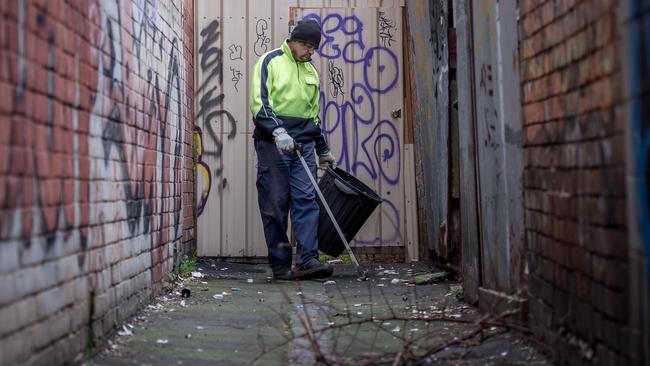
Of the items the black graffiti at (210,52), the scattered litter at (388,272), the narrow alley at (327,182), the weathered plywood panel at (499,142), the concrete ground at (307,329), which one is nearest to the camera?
the narrow alley at (327,182)

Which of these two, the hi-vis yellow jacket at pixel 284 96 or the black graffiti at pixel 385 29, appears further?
the black graffiti at pixel 385 29

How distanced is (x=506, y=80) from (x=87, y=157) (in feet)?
7.12

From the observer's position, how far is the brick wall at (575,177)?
3.26m

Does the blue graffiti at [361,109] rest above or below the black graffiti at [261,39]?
below

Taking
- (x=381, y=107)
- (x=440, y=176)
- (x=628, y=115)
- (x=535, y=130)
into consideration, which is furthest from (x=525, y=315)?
(x=381, y=107)

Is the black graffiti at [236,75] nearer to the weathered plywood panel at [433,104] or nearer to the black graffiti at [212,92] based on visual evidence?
the black graffiti at [212,92]

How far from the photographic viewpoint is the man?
8.08 m

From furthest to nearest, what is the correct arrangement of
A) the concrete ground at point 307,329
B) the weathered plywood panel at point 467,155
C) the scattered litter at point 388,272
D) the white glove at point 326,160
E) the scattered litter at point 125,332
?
the white glove at point 326,160 < the scattered litter at point 388,272 < the weathered plywood panel at point 467,155 < the scattered litter at point 125,332 < the concrete ground at point 307,329

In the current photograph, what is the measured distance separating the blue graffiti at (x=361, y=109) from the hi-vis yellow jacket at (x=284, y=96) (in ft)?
3.97

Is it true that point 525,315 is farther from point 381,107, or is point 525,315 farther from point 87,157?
point 381,107

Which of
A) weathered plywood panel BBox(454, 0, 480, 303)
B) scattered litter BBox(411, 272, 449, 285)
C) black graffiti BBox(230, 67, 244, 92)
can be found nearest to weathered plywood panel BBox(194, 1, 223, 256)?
black graffiti BBox(230, 67, 244, 92)

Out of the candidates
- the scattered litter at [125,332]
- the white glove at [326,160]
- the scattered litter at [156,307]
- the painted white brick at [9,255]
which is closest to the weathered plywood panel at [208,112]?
the white glove at [326,160]

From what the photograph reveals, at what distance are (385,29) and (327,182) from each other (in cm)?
200

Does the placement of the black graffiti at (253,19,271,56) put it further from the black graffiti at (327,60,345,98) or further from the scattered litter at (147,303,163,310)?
the scattered litter at (147,303,163,310)
